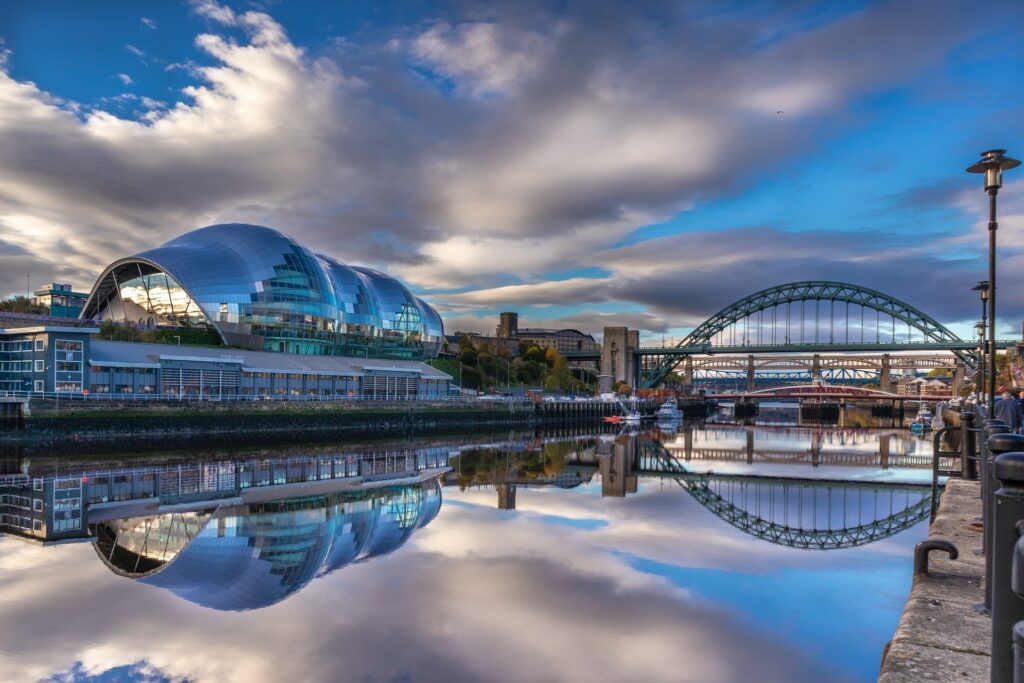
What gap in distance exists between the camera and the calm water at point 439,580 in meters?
9.45

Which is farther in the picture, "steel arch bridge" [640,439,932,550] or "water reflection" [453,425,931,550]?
"water reflection" [453,425,931,550]

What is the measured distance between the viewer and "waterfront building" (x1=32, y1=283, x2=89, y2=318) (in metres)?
84.4

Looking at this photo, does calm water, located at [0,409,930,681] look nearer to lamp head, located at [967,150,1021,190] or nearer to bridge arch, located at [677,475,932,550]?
bridge arch, located at [677,475,932,550]

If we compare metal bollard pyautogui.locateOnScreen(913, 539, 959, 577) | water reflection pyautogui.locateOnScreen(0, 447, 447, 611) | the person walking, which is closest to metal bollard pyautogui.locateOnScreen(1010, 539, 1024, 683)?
metal bollard pyautogui.locateOnScreen(913, 539, 959, 577)

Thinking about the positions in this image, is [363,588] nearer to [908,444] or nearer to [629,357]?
[908,444]

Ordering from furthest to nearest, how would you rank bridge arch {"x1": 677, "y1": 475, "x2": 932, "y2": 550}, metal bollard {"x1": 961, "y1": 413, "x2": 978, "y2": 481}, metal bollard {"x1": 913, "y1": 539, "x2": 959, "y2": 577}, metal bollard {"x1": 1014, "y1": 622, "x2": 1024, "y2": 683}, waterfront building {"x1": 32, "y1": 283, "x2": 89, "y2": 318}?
waterfront building {"x1": 32, "y1": 283, "x2": 89, "y2": 318} → bridge arch {"x1": 677, "y1": 475, "x2": 932, "y2": 550} → metal bollard {"x1": 961, "y1": 413, "x2": 978, "y2": 481} → metal bollard {"x1": 913, "y1": 539, "x2": 959, "y2": 577} → metal bollard {"x1": 1014, "y1": 622, "x2": 1024, "y2": 683}

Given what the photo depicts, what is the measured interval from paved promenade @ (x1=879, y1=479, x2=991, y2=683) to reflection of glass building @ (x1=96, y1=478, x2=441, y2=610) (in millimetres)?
9329

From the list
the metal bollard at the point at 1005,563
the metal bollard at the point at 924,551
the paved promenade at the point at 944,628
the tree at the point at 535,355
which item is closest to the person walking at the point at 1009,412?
the paved promenade at the point at 944,628

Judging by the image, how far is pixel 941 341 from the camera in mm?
119188

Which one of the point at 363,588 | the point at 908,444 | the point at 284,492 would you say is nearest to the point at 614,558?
the point at 363,588

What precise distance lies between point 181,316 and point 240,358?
1662cm

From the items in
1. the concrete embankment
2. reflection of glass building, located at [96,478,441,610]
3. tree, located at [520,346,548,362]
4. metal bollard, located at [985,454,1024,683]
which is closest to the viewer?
metal bollard, located at [985,454,1024,683]

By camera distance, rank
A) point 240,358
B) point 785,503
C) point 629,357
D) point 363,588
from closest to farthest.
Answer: point 363,588 → point 785,503 → point 240,358 → point 629,357

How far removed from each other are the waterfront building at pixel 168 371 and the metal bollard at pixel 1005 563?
1815 inches
